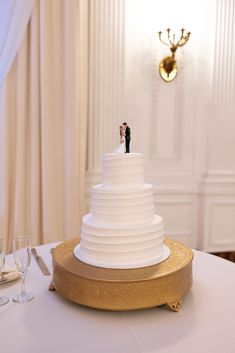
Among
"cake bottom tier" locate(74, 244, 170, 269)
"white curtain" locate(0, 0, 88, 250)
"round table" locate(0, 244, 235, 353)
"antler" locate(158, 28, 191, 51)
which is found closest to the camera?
"round table" locate(0, 244, 235, 353)

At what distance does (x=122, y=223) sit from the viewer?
3.96 ft

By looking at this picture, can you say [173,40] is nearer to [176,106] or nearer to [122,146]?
[176,106]

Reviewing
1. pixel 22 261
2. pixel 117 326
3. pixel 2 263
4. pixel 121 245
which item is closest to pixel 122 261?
pixel 121 245

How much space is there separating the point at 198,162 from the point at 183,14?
5.11 feet

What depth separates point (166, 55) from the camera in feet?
11.9

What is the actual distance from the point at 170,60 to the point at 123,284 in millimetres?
2986

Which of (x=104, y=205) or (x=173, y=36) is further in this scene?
(x=173, y=36)

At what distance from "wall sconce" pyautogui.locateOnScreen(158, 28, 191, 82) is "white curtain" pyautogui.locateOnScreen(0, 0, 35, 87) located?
4.34ft

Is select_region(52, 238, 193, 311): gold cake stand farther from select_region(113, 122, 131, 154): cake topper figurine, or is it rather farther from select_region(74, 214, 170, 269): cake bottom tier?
select_region(113, 122, 131, 154): cake topper figurine

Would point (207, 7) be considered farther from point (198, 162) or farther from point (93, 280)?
point (93, 280)

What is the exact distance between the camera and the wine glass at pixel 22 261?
1.20 metres

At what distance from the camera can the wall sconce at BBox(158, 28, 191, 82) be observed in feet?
11.5

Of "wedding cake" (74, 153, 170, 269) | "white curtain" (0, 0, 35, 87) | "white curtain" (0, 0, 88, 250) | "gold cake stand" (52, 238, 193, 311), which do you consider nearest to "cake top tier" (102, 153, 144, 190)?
"wedding cake" (74, 153, 170, 269)

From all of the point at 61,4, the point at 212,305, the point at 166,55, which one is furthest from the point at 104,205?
the point at 166,55
